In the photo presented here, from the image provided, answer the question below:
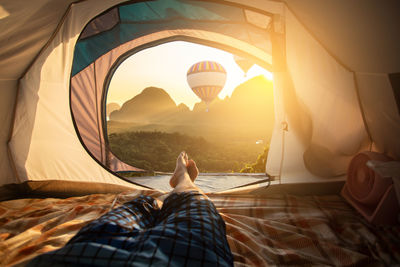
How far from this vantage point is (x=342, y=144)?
4.18ft

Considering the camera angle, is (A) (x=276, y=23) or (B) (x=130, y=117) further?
(B) (x=130, y=117)

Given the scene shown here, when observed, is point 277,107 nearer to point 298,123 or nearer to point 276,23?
point 298,123

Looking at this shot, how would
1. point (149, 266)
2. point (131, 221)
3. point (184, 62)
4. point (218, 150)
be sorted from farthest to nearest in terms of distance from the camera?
1. point (218, 150)
2. point (184, 62)
3. point (131, 221)
4. point (149, 266)

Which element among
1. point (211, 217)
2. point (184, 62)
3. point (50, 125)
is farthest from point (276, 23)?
point (184, 62)

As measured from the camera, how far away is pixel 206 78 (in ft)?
20.3

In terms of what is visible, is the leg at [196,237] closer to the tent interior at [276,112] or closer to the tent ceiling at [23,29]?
the tent interior at [276,112]

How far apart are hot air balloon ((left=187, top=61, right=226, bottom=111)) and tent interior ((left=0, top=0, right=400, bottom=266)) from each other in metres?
4.31

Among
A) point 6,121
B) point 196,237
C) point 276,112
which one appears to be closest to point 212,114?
point 276,112

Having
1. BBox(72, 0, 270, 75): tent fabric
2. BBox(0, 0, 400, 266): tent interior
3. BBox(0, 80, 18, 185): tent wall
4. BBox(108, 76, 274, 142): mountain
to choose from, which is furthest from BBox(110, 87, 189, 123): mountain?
BBox(0, 80, 18, 185): tent wall

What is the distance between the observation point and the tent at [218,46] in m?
0.99

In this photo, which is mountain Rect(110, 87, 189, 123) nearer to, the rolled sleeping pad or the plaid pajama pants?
the rolled sleeping pad

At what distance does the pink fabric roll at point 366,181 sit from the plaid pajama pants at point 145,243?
77cm

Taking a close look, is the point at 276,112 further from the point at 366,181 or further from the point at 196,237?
the point at 196,237

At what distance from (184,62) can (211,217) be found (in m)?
Answer: 6.80
